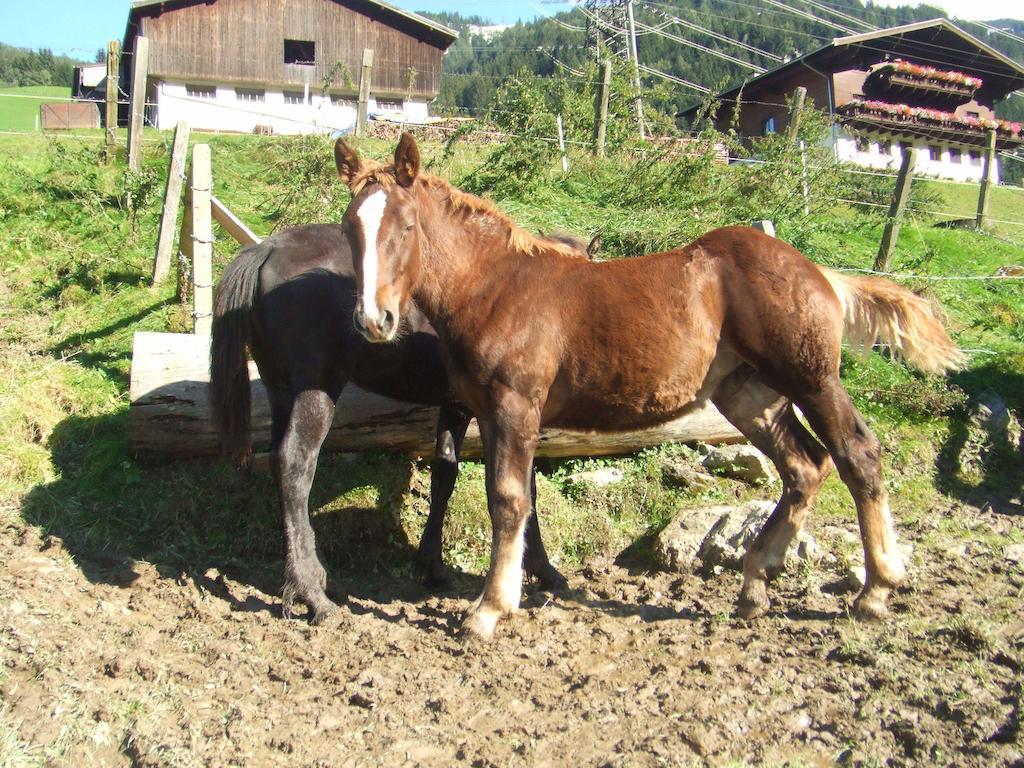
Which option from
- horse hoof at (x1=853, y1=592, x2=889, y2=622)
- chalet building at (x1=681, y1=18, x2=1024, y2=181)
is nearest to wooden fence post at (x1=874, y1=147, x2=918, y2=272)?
horse hoof at (x1=853, y1=592, x2=889, y2=622)

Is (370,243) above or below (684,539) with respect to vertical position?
above

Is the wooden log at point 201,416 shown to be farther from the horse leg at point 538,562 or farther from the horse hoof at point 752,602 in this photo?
the horse hoof at point 752,602

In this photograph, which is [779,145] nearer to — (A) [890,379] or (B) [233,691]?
(A) [890,379]

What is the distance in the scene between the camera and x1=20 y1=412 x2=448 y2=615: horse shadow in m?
5.23

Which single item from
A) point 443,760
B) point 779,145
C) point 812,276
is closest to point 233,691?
point 443,760

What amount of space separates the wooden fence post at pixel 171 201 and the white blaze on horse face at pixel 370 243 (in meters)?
5.05

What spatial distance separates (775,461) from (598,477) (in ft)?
5.46

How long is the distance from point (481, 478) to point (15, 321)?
5246mm

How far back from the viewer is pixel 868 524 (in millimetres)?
4484

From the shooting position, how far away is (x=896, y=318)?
464cm

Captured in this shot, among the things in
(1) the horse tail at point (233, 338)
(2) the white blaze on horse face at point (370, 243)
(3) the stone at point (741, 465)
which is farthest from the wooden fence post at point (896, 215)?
(1) the horse tail at point (233, 338)

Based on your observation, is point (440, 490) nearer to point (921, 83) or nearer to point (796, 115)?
point (796, 115)

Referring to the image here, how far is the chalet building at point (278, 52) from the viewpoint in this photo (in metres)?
31.2

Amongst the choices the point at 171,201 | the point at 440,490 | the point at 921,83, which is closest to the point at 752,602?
the point at 440,490
